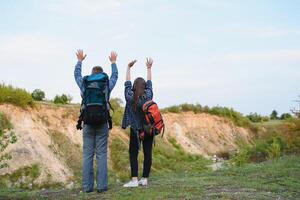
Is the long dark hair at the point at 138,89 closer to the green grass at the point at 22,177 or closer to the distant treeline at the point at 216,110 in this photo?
the green grass at the point at 22,177

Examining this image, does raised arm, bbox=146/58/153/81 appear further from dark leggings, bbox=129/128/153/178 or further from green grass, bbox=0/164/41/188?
green grass, bbox=0/164/41/188

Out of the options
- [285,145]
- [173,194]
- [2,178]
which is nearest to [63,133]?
[2,178]

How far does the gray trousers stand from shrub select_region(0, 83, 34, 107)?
1225 centimetres

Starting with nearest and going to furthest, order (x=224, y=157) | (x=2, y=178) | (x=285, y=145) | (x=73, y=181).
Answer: (x=2, y=178) → (x=73, y=181) → (x=285, y=145) → (x=224, y=157)

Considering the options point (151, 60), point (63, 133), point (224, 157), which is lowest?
point (224, 157)

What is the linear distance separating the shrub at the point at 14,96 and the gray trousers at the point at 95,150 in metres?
12.3

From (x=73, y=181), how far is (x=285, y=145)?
881cm

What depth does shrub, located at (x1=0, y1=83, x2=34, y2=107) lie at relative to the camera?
20984 millimetres

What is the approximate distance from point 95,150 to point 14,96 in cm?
1247

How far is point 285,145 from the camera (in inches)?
840

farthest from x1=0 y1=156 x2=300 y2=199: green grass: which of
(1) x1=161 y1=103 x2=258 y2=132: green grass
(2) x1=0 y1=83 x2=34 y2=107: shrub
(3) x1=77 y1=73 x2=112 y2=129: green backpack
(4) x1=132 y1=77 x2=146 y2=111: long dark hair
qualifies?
(1) x1=161 y1=103 x2=258 y2=132: green grass

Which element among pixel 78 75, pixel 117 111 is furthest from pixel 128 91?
pixel 117 111

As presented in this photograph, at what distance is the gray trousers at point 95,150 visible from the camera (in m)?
9.52

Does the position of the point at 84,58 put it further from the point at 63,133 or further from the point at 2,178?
the point at 63,133
